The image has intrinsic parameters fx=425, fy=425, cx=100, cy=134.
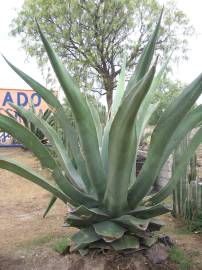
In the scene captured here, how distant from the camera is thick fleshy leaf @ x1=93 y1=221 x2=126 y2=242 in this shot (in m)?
2.30

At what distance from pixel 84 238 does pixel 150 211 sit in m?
0.41

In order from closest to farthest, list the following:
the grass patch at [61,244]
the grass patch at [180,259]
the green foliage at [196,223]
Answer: the grass patch at [180,259] < the grass patch at [61,244] < the green foliage at [196,223]

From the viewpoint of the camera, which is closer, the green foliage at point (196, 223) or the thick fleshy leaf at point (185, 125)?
the thick fleshy leaf at point (185, 125)

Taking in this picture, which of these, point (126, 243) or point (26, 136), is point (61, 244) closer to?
point (126, 243)

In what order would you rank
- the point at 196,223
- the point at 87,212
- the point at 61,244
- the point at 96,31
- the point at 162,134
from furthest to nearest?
the point at 96,31 < the point at 196,223 < the point at 61,244 < the point at 87,212 < the point at 162,134

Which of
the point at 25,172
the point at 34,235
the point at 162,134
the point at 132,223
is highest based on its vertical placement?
the point at 162,134

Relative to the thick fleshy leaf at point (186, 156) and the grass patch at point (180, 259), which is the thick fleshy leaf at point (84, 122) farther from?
the grass patch at point (180, 259)

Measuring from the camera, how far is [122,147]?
211 centimetres

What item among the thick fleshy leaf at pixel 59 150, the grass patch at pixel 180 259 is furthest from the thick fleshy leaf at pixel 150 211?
the grass patch at pixel 180 259

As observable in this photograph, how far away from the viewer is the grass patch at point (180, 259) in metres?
2.79

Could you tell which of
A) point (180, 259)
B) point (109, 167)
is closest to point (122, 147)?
point (109, 167)

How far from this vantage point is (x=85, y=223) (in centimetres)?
247

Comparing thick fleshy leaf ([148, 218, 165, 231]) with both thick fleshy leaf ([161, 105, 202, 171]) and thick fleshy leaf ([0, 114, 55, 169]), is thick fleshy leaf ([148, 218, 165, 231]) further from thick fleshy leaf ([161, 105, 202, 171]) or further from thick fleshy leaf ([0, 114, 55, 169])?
thick fleshy leaf ([0, 114, 55, 169])

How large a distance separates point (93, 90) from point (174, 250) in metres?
16.4
